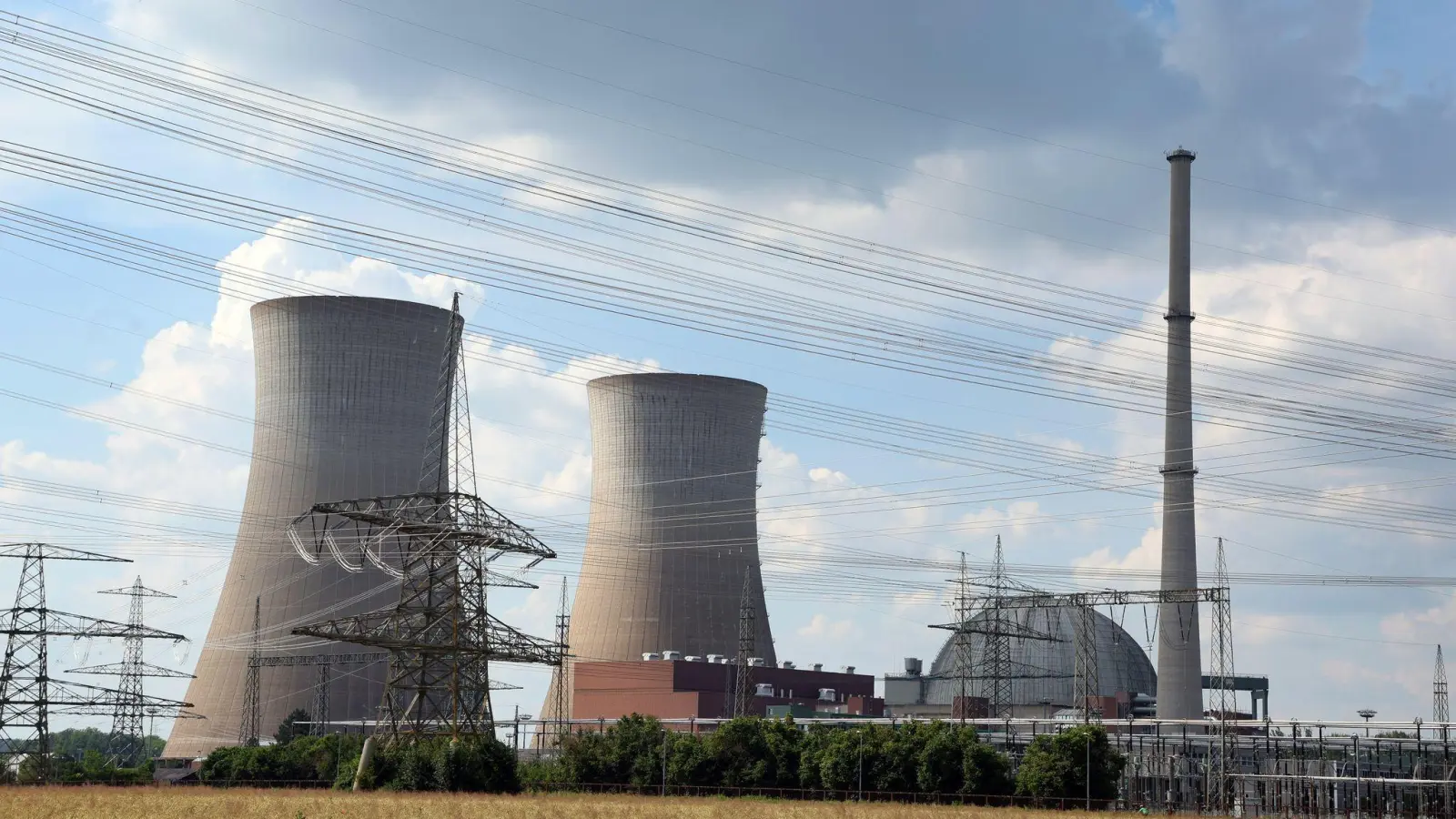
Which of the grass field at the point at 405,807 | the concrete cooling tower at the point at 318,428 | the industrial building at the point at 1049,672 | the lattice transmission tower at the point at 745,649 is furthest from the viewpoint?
the industrial building at the point at 1049,672

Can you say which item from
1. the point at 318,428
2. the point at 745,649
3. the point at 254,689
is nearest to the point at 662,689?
the point at 745,649

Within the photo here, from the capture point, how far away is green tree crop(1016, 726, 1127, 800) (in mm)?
35000

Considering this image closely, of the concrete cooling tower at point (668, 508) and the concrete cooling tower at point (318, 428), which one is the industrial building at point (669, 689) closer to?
the concrete cooling tower at point (668, 508)

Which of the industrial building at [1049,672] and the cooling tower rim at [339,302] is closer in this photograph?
the cooling tower rim at [339,302]

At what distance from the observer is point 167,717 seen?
56.8m

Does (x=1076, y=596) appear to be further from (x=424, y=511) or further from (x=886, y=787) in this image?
(x=424, y=511)

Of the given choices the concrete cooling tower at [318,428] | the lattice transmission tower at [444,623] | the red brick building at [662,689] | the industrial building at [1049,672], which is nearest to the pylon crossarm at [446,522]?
the lattice transmission tower at [444,623]

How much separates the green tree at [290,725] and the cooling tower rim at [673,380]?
1691 centimetres

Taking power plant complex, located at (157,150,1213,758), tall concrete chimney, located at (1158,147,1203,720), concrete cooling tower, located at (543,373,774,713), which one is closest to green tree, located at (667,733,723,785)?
power plant complex, located at (157,150,1213,758)

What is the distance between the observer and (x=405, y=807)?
28.7 metres

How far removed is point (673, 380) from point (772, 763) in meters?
18.9

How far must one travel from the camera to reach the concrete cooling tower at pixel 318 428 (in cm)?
4897

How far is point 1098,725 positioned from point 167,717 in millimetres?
36378

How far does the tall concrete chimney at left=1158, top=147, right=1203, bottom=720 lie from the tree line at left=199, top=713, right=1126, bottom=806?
16.5 m
